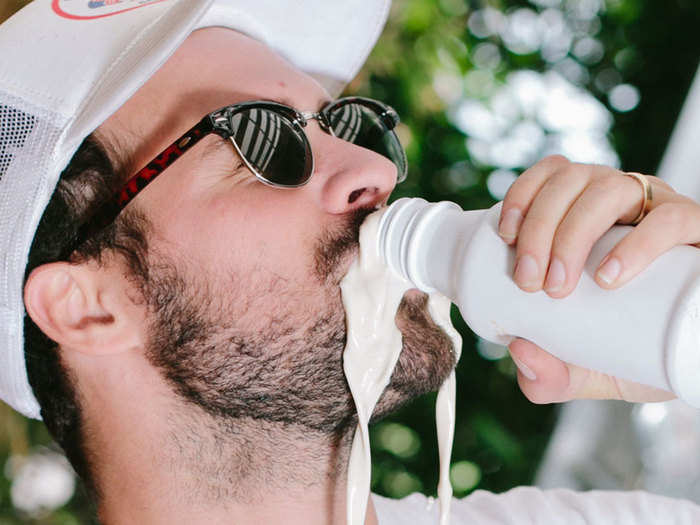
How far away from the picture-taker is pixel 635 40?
1.81 metres

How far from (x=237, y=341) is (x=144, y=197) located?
243 millimetres

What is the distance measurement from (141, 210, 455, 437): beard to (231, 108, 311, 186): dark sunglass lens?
0.34 ft

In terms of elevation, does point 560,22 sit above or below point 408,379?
above

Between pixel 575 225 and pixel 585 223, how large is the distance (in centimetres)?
1

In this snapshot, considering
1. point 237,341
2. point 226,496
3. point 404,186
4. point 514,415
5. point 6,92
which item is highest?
point 6,92

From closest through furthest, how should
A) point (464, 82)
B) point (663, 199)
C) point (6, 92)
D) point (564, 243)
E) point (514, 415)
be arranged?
point (564, 243)
point (663, 199)
point (6, 92)
point (464, 82)
point (514, 415)

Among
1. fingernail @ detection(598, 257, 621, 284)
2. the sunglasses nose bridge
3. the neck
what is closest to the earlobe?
the neck

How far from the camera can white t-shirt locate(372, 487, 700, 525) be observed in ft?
4.29

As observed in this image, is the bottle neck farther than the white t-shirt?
No

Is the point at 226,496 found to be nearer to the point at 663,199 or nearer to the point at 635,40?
the point at 663,199

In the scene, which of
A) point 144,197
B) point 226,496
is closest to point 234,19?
point 144,197

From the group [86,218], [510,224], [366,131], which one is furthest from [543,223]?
[86,218]

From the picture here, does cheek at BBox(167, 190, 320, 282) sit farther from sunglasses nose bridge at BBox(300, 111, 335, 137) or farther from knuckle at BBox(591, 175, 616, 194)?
knuckle at BBox(591, 175, 616, 194)

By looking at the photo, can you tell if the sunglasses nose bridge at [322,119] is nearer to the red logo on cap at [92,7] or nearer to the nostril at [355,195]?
the nostril at [355,195]
